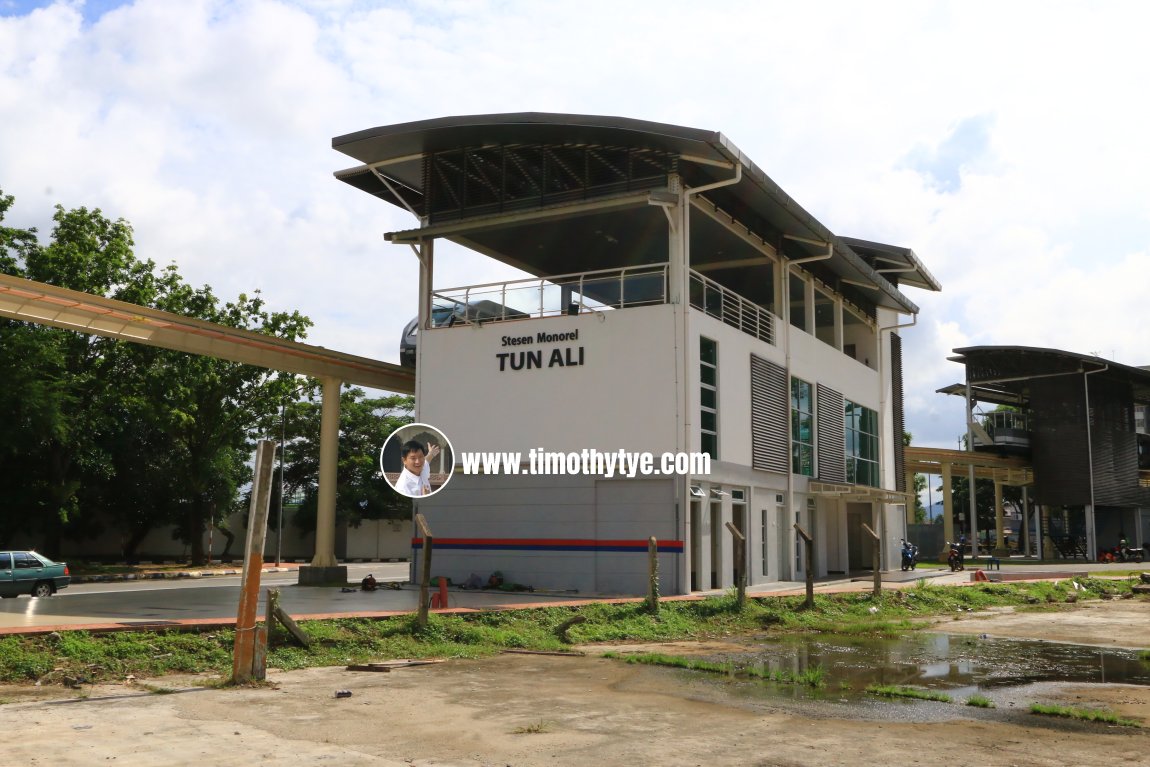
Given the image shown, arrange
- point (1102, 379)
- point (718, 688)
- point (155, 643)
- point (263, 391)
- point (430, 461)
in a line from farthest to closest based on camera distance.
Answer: point (1102, 379) → point (263, 391) → point (430, 461) → point (155, 643) → point (718, 688)

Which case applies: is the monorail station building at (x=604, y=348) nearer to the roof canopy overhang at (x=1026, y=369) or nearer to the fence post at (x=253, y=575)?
the fence post at (x=253, y=575)

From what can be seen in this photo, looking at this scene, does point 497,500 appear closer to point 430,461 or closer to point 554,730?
point 430,461

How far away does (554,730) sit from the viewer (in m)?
8.30

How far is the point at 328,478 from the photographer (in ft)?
89.2

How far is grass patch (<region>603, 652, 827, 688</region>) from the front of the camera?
1121 cm

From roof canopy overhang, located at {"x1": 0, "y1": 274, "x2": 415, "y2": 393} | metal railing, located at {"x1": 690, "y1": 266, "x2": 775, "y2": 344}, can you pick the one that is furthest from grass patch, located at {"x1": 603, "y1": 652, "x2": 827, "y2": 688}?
roof canopy overhang, located at {"x1": 0, "y1": 274, "x2": 415, "y2": 393}

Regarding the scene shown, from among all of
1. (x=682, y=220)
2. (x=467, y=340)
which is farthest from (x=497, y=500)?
(x=682, y=220)

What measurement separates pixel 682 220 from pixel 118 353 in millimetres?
22295

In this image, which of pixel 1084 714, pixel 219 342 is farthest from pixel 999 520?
pixel 1084 714

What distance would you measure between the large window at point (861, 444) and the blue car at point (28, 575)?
2217 cm

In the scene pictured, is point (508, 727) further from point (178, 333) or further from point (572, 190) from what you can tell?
point (178, 333)

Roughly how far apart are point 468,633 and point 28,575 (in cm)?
1398

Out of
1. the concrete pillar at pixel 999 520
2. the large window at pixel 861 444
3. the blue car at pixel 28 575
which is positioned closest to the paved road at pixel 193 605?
the blue car at pixel 28 575

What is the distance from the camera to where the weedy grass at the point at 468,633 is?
10.7 metres
